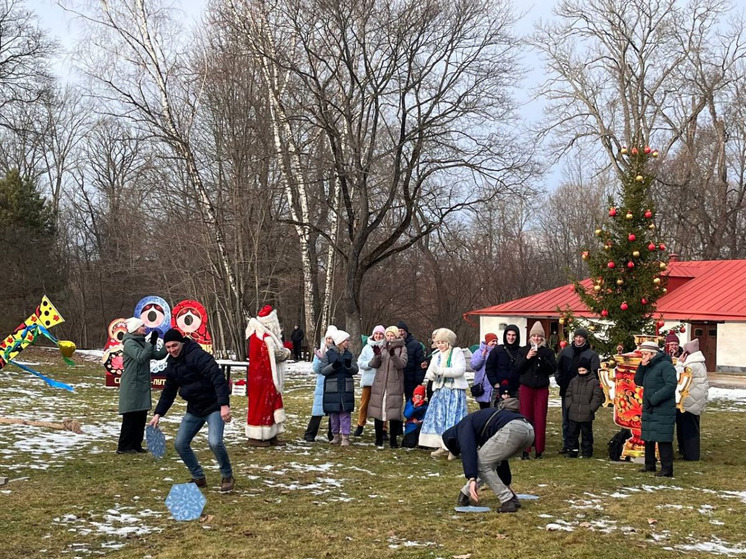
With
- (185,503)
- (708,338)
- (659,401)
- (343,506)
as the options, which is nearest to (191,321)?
(659,401)

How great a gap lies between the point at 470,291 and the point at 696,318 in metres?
22.8

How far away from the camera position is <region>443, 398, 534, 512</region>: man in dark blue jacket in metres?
7.61

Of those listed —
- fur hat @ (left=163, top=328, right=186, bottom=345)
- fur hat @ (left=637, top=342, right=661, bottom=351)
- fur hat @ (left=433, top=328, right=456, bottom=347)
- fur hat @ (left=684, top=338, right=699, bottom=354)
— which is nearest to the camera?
fur hat @ (left=163, top=328, right=186, bottom=345)

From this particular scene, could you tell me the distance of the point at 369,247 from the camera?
42375 mm

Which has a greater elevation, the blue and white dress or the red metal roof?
the red metal roof

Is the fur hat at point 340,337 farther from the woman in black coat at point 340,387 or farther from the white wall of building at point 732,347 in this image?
the white wall of building at point 732,347

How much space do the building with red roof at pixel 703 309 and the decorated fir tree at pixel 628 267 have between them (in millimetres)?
13109

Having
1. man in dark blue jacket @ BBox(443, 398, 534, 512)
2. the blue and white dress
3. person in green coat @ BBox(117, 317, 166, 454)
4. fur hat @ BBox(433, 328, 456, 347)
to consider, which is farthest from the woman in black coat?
man in dark blue jacket @ BBox(443, 398, 534, 512)

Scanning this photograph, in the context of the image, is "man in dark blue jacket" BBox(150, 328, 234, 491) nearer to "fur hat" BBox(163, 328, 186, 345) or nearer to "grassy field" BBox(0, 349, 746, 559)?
"fur hat" BBox(163, 328, 186, 345)

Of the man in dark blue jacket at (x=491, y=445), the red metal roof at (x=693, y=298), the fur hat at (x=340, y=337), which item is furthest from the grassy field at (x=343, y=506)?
the red metal roof at (x=693, y=298)

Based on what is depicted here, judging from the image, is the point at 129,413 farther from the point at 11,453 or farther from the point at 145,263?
the point at 145,263

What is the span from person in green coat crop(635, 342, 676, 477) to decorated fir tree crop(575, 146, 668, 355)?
4799 millimetres

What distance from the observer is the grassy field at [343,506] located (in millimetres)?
6578

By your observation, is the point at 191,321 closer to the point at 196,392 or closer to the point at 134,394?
the point at 134,394
